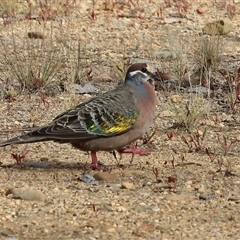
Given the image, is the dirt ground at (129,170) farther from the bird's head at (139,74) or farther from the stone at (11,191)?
the bird's head at (139,74)

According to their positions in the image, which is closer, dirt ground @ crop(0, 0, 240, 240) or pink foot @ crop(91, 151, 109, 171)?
dirt ground @ crop(0, 0, 240, 240)

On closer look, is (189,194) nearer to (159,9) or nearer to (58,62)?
(58,62)

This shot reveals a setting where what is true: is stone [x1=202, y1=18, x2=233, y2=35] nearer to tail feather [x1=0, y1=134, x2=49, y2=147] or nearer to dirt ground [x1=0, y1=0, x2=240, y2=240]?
dirt ground [x1=0, y1=0, x2=240, y2=240]

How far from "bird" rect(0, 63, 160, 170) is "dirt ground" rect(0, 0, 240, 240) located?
9.4 inches

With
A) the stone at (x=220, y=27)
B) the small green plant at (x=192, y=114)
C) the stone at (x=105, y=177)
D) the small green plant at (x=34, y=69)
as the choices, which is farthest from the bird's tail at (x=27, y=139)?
the stone at (x=220, y=27)

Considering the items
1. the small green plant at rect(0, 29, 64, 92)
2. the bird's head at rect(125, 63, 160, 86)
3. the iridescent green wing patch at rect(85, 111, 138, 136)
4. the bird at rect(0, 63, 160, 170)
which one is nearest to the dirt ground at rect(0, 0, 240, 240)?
the small green plant at rect(0, 29, 64, 92)

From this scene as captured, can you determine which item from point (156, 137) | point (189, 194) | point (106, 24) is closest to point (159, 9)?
point (106, 24)

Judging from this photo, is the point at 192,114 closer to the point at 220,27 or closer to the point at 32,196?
the point at 32,196

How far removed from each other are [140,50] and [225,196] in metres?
5.63

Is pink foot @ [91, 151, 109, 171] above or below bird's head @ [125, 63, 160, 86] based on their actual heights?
below

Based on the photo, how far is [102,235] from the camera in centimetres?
552

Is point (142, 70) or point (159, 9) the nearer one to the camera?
point (142, 70)

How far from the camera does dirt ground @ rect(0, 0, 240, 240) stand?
5.73 m

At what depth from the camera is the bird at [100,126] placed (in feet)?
23.0
